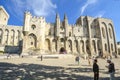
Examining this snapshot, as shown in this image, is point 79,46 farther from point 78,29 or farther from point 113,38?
point 113,38

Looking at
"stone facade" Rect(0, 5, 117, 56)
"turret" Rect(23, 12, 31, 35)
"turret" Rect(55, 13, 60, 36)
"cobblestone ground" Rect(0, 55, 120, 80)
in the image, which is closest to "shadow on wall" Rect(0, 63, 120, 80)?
"cobblestone ground" Rect(0, 55, 120, 80)

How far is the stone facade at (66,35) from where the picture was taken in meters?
47.9

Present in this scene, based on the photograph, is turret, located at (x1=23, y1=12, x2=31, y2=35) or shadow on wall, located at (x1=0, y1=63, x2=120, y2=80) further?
turret, located at (x1=23, y1=12, x2=31, y2=35)

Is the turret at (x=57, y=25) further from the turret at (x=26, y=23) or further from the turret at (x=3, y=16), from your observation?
the turret at (x=3, y=16)

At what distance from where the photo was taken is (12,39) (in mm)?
66500

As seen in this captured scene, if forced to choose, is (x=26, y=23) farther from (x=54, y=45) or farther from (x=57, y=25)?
(x=54, y=45)

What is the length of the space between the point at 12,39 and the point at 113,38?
43907mm

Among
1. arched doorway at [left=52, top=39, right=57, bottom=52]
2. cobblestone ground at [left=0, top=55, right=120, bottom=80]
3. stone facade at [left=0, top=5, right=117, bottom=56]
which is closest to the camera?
cobblestone ground at [left=0, top=55, right=120, bottom=80]

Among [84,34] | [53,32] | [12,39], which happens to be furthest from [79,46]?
[12,39]

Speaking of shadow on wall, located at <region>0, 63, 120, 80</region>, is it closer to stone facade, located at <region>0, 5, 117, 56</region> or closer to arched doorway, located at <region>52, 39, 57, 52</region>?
stone facade, located at <region>0, 5, 117, 56</region>

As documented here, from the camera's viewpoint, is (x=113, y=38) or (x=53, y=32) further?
(x=113, y=38)

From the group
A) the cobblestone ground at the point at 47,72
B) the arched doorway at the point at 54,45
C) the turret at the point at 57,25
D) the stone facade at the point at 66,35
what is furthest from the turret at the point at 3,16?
the cobblestone ground at the point at 47,72

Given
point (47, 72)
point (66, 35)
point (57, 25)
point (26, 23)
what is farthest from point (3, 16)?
point (47, 72)

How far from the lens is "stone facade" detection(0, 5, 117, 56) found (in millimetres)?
47934
